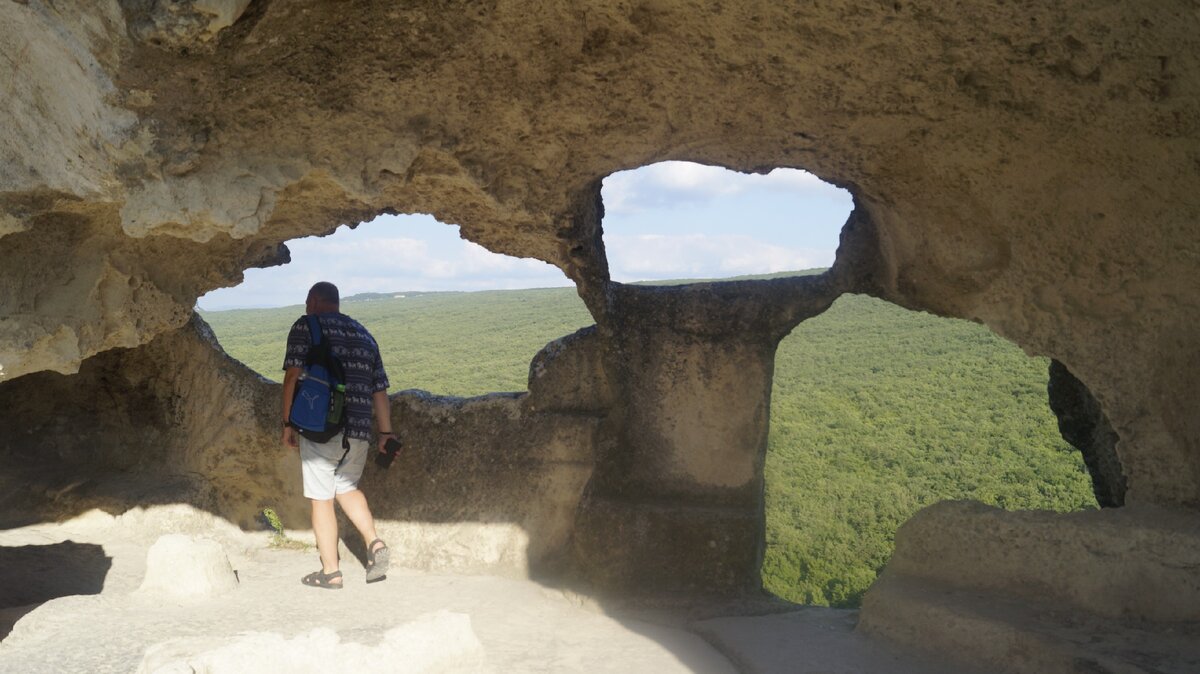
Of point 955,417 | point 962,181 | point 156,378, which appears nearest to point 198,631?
point 156,378

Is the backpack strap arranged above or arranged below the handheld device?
above

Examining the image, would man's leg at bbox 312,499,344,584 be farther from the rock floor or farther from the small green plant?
the small green plant

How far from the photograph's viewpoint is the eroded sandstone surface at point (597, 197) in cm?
310

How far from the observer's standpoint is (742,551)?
13.9 feet

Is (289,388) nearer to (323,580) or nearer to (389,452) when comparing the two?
(389,452)

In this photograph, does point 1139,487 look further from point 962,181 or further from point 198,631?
point 198,631

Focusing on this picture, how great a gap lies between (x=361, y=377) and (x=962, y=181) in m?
2.55

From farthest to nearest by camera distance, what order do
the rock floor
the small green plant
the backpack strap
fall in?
1. the small green plant
2. the backpack strap
3. the rock floor

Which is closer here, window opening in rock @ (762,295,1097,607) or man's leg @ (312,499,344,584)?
man's leg @ (312,499,344,584)

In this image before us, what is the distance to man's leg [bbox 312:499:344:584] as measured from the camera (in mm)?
4047

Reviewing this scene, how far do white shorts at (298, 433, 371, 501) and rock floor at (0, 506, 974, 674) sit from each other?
1.37 ft

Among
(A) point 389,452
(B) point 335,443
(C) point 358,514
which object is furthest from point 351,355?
(C) point 358,514

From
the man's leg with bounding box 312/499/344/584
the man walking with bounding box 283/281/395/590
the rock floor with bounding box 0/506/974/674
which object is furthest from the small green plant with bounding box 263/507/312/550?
the man's leg with bounding box 312/499/344/584

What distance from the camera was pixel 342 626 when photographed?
3502 millimetres
